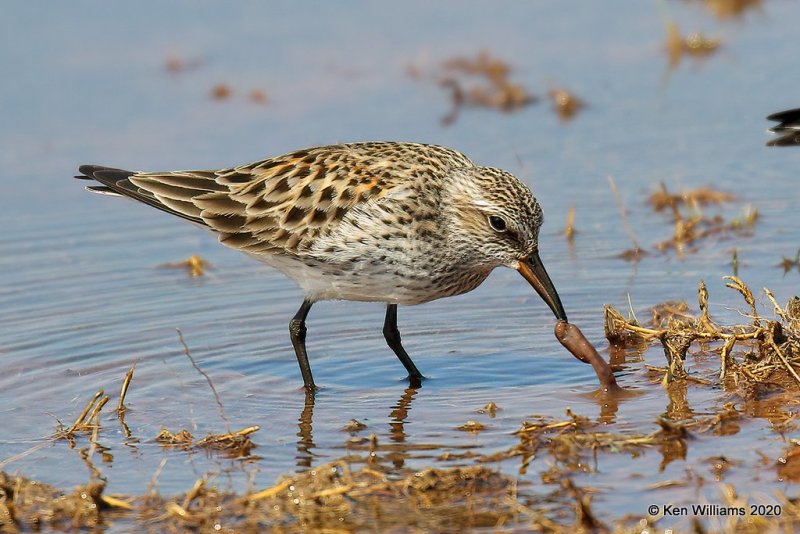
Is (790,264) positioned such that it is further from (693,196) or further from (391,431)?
(391,431)

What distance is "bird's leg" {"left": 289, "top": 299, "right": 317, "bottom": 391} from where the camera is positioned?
9.22 metres

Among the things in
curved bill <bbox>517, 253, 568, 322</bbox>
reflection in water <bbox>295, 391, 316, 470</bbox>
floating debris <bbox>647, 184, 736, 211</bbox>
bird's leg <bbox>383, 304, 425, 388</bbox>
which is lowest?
reflection in water <bbox>295, 391, 316, 470</bbox>

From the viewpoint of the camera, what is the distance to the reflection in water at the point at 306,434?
7.63m

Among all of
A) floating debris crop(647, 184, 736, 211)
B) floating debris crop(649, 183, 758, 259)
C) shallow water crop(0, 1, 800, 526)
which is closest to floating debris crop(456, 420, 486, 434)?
shallow water crop(0, 1, 800, 526)

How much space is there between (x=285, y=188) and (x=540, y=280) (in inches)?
75.3

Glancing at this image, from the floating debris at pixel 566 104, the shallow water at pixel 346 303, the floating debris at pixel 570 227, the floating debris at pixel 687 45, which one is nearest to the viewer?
the shallow water at pixel 346 303

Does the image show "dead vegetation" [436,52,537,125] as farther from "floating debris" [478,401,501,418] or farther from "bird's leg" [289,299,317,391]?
"floating debris" [478,401,501,418]

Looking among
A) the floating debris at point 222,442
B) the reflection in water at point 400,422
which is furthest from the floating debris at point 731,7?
the floating debris at point 222,442

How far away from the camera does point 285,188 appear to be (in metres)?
9.62

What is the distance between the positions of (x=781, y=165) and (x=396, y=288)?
5734mm

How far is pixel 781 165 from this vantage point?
13320 mm

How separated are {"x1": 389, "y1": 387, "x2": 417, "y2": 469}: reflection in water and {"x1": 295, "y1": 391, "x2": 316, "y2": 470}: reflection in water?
1.55ft

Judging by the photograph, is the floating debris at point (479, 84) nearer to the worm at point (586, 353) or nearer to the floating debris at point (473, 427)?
the worm at point (586, 353)

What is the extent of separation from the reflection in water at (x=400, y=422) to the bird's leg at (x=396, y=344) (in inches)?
9.2
